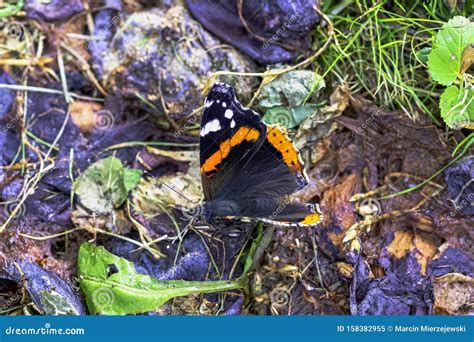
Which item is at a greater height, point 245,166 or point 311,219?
point 245,166

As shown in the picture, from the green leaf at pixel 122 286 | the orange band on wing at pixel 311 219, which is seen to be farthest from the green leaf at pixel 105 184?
the orange band on wing at pixel 311 219

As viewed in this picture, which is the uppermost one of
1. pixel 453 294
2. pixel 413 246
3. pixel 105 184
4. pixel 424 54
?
pixel 424 54

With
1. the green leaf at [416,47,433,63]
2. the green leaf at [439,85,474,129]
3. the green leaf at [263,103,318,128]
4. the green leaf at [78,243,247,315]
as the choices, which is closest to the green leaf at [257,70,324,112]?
the green leaf at [263,103,318,128]

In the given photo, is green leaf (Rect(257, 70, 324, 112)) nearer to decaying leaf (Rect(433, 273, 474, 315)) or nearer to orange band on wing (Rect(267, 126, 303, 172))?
orange band on wing (Rect(267, 126, 303, 172))

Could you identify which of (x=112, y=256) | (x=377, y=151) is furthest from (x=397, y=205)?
(x=112, y=256)

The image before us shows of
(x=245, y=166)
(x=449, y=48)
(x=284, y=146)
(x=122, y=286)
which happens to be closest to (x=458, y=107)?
(x=449, y=48)

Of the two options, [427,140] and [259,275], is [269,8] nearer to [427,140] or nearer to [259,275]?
[427,140]

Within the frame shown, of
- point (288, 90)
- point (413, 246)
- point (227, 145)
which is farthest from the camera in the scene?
point (288, 90)

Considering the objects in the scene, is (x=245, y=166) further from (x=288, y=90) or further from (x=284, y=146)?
(x=288, y=90)
